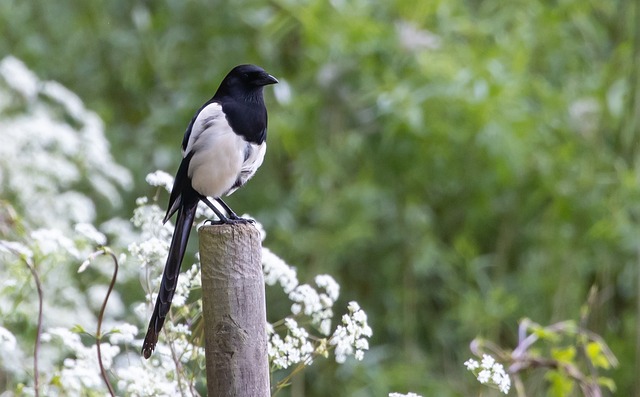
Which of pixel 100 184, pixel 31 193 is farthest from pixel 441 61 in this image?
pixel 31 193

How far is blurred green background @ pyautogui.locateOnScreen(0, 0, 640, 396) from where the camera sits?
3.02 metres

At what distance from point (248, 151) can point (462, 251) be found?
1.44 m

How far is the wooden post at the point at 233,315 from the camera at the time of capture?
1.35m

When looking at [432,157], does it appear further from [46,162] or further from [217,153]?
[217,153]

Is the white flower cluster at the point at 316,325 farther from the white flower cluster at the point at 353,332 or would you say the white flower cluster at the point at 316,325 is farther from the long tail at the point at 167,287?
the long tail at the point at 167,287

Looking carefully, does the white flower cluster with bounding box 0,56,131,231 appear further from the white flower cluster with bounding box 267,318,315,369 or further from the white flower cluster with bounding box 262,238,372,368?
the white flower cluster with bounding box 267,318,315,369

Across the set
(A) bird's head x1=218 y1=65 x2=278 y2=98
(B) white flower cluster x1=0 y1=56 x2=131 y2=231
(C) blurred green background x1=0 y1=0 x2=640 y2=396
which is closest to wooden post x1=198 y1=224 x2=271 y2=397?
(A) bird's head x1=218 y1=65 x2=278 y2=98

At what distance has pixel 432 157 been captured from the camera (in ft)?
10.1

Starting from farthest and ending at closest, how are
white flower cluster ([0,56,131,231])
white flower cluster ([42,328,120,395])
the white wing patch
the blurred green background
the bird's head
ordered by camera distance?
1. the blurred green background
2. white flower cluster ([0,56,131,231])
3. the bird's head
4. the white wing patch
5. white flower cluster ([42,328,120,395])

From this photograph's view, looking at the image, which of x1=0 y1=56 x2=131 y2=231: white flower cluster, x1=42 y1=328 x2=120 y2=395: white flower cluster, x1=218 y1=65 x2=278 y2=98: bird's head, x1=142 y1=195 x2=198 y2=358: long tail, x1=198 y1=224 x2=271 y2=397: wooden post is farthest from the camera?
x1=0 y1=56 x2=131 y2=231: white flower cluster

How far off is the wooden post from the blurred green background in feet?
5.26

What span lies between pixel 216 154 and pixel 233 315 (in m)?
0.45

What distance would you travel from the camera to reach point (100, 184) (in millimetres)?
2836

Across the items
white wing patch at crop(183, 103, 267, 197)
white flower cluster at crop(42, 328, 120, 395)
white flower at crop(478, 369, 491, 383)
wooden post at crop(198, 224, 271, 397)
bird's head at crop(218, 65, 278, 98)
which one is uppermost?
bird's head at crop(218, 65, 278, 98)
